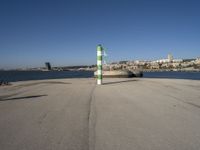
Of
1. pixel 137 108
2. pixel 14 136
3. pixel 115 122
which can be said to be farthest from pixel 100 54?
pixel 14 136

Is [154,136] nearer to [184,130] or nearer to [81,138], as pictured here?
[184,130]

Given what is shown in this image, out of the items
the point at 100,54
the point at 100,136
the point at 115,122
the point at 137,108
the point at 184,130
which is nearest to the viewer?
the point at 100,136

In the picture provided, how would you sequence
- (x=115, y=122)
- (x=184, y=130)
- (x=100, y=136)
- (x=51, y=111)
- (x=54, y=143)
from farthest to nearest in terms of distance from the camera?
(x=51, y=111) → (x=115, y=122) → (x=184, y=130) → (x=100, y=136) → (x=54, y=143)

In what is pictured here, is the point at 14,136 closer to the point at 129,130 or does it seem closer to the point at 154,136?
the point at 129,130

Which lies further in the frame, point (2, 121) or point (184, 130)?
point (2, 121)

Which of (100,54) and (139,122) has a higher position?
(100,54)

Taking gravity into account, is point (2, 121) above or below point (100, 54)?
below

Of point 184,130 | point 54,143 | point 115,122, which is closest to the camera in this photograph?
point 54,143

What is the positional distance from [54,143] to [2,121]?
2442mm

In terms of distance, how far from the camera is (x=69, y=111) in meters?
7.70

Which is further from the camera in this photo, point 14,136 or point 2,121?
point 2,121

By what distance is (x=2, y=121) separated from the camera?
6352 millimetres

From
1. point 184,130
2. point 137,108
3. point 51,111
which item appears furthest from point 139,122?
point 51,111

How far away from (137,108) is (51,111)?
2753 mm
